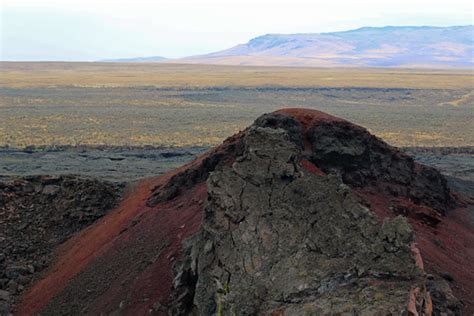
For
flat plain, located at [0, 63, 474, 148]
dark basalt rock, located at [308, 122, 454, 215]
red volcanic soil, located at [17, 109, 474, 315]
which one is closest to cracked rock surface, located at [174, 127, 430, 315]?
red volcanic soil, located at [17, 109, 474, 315]

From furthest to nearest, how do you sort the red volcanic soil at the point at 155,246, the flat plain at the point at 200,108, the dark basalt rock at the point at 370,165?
the flat plain at the point at 200,108, the dark basalt rock at the point at 370,165, the red volcanic soil at the point at 155,246

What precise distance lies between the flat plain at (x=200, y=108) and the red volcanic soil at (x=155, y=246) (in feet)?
66.8

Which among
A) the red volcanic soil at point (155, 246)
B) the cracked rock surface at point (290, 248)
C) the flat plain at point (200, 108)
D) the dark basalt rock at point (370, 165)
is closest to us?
the cracked rock surface at point (290, 248)

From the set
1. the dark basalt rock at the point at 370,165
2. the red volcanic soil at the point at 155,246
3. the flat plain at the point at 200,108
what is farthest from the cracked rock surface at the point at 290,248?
the flat plain at the point at 200,108

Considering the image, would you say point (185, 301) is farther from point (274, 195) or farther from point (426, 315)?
point (426, 315)

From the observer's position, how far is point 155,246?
12.6 meters

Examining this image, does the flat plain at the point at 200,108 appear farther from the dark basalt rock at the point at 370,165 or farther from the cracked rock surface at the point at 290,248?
the cracked rock surface at the point at 290,248

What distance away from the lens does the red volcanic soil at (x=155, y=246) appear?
37.6 ft

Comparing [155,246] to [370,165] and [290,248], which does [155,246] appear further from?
[370,165]

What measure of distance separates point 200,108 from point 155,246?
48448 millimetres

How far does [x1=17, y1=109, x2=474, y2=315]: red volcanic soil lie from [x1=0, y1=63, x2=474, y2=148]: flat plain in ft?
66.8

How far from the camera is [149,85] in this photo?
89.7 m

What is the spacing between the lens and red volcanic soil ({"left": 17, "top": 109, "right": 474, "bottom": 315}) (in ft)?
37.6

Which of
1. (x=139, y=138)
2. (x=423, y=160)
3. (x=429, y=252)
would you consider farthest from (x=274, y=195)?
(x=139, y=138)
